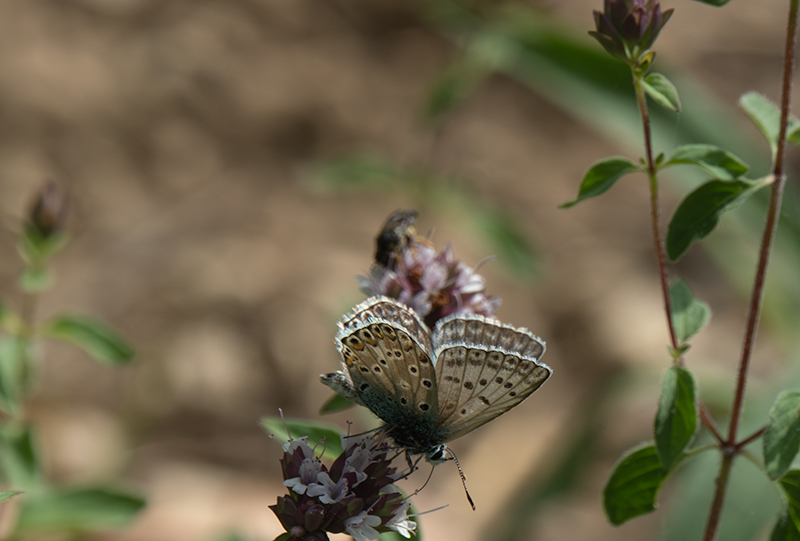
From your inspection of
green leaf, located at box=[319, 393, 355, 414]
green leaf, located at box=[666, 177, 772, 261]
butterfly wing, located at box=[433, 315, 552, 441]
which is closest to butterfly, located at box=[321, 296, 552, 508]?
butterfly wing, located at box=[433, 315, 552, 441]

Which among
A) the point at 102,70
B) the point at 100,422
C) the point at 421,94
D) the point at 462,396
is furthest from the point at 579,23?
the point at 462,396

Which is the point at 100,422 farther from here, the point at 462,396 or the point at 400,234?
the point at 462,396

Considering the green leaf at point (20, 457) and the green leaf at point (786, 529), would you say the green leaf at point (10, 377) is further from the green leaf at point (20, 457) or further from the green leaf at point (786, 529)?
the green leaf at point (786, 529)

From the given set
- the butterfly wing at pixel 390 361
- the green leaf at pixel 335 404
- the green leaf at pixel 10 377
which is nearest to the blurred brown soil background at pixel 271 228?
the green leaf at pixel 10 377

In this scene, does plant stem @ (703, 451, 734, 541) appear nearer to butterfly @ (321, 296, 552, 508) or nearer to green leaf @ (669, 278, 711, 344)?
green leaf @ (669, 278, 711, 344)

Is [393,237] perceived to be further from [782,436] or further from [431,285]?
[782,436]

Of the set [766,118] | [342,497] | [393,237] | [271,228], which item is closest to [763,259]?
[766,118]
